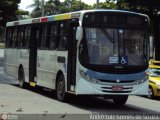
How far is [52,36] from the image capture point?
18016 millimetres

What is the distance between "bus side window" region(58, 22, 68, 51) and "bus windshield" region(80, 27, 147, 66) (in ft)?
4.84

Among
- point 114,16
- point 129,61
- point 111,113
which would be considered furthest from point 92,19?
point 111,113

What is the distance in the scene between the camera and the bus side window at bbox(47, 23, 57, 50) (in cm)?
1778

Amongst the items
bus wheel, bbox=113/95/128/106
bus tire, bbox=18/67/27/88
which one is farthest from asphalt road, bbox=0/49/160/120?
bus tire, bbox=18/67/27/88

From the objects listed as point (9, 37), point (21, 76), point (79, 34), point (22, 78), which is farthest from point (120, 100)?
point (9, 37)

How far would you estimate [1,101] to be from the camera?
16.0m

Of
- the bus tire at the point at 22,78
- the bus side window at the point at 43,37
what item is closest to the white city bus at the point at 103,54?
the bus side window at the point at 43,37

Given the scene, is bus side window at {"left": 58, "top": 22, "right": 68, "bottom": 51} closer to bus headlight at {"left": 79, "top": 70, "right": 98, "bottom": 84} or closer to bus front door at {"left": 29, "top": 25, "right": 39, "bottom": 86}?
bus headlight at {"left": 79, "top": 70, "right": 98, "bottom": 84}

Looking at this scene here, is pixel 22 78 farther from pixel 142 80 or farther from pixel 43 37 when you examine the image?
pixel 142 80

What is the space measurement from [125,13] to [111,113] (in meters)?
3.36

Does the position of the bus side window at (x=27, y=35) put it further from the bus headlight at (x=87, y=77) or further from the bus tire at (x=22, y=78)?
the bus headlight at (x=87, y=77)

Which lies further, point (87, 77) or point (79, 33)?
point (87, 77)

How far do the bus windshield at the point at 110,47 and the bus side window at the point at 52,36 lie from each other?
2.77m

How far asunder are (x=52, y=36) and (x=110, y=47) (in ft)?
11.1
